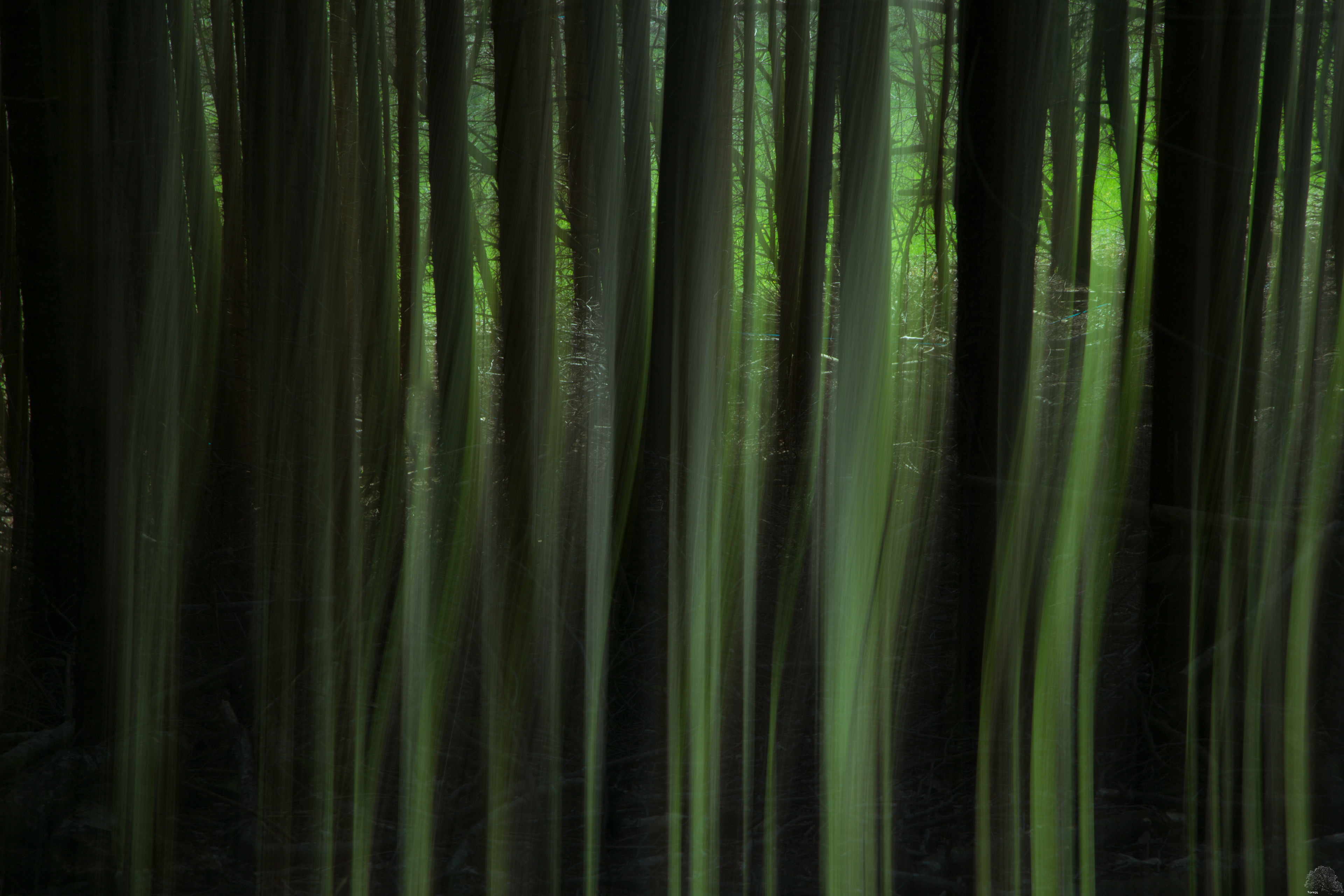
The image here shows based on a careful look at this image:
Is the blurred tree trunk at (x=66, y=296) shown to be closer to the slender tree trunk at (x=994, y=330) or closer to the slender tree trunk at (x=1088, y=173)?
the slender tree trunk at (x=994, y=330)

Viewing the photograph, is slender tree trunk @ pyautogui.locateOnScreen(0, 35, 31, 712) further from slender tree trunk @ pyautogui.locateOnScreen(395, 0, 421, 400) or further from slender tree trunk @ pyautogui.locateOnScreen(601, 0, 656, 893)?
slender tree trunk @ pyautogui.locateOnScreen(601, 0, 656, 893)

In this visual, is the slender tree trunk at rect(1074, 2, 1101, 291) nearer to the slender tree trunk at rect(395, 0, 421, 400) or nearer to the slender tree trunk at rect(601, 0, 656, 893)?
the slender tree trunk at rect(601, 0, 656, 893)

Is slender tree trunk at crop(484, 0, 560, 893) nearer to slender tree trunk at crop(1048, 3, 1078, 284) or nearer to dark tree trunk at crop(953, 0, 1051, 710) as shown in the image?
dark tree trunk at crop(953, 0, 1051, 710)

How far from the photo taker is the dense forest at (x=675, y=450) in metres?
1.41

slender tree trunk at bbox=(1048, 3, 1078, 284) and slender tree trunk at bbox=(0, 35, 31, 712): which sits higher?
slender tree trunk at bbox=(1048, 3, 1078, 284)

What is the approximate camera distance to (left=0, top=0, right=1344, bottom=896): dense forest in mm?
1412

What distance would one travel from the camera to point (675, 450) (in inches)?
57.2

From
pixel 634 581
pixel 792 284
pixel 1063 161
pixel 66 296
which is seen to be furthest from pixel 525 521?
pixel 1063 161

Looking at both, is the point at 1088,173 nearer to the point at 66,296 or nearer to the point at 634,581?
the point at 634,581

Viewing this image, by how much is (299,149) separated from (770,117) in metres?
0.75

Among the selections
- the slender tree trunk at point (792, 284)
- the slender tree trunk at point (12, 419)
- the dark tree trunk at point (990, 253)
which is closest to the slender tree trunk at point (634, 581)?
the slender tree trunk at point (792, 284)

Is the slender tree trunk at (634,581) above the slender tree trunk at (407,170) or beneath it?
beneath

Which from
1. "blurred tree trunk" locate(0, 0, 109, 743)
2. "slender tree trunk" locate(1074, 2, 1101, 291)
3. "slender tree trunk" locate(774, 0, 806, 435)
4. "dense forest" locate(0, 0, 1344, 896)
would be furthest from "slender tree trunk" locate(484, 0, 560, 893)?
"slender tree trunk" locate(1074, 2, 1101, 291)

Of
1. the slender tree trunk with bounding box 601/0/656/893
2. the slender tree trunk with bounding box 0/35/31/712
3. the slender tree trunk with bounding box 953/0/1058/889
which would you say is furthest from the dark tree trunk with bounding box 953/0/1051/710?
the slender tree trunk with bounding box 0/35/31/712
